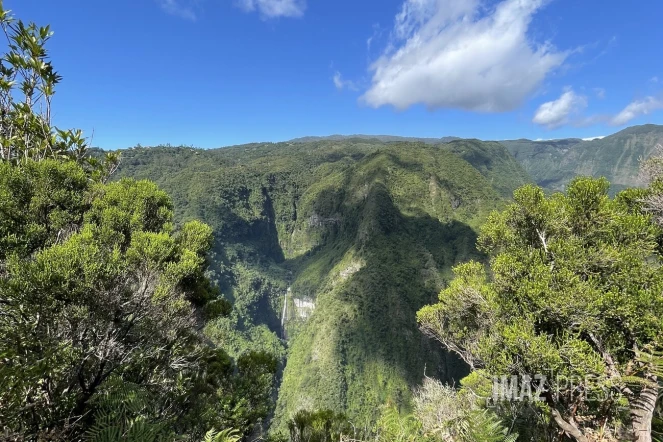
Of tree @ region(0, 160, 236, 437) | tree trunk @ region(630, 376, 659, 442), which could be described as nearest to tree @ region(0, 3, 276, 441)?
tree @ region(0, 160, 236, 437)

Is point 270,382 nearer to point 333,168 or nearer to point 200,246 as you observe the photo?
point 200,246

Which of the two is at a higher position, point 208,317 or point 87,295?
point 87,295

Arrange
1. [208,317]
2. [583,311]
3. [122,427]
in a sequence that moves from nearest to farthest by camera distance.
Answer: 1. [122,427]
2. [583,311]
3. [208,317]

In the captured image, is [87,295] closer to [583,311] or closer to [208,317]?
[208,317]

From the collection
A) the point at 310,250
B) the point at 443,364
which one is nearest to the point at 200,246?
the point at 443,364

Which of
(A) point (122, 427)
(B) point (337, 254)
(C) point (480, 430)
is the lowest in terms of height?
(B) point (337, 254)

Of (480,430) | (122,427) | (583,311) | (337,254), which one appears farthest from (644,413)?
(337,254)

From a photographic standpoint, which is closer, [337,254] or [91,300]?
[91,300]
